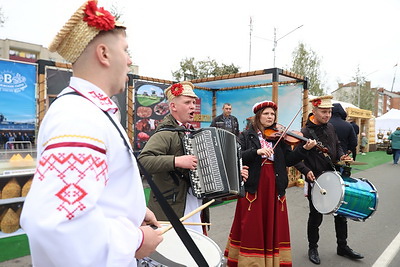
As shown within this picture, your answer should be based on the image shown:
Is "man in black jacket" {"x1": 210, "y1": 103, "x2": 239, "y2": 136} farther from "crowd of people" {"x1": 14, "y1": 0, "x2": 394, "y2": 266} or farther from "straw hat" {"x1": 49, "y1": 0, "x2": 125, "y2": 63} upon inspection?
"straw hat" {"x1": 49, "y1": 0, "x2": 125, "y2": 63}

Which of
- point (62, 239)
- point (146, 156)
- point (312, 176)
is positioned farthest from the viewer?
point (312, 176)

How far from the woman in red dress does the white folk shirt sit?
7.27ft

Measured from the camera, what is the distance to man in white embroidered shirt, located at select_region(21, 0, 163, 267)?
816 millimetres

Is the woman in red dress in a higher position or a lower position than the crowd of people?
lower

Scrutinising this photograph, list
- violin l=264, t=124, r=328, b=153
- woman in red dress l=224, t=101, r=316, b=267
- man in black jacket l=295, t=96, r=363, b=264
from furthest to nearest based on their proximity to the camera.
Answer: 1. man in black jacket l=295, t=96, r=363, b=264
2. violin l=264, t=124, r=328, b=153
3. woman in red dress l=224, t=101, r=316, b=267

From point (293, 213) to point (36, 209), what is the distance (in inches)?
224

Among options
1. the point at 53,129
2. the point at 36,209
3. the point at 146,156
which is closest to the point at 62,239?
the point at 36,209

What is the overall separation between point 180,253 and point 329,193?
238 cm

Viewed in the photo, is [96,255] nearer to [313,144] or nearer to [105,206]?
[105,206]

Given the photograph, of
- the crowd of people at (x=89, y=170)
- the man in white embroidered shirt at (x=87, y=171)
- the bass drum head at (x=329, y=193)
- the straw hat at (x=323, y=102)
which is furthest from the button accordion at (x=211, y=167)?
the straw hat at (x=323, y=102)

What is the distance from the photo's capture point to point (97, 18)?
41.8 inches

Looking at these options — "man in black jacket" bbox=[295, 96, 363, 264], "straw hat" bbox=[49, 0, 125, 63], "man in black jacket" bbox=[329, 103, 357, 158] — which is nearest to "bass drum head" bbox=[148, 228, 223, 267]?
"straw hat" bbox=[49, 0, 125, 63]

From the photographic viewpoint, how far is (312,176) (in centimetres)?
364

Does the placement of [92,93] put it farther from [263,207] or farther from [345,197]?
[345,197]
